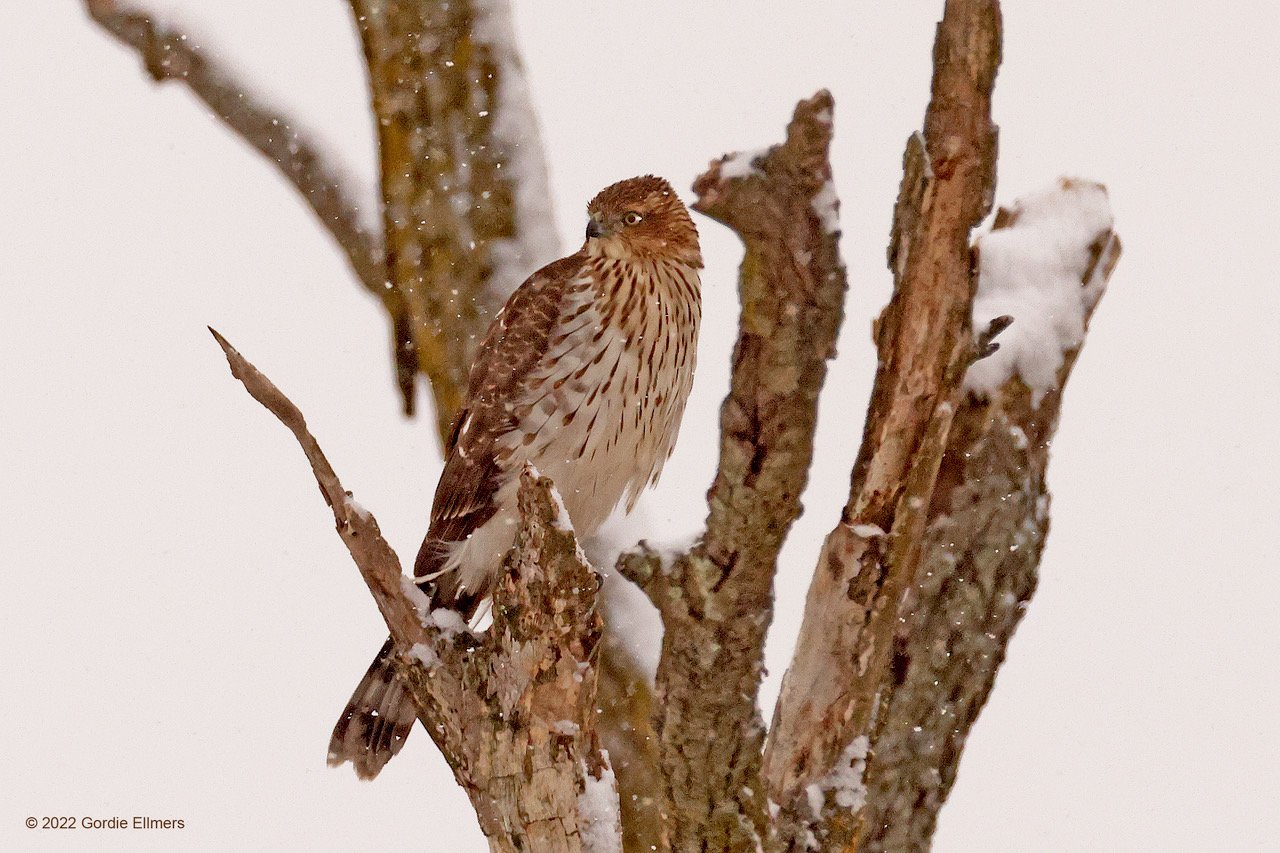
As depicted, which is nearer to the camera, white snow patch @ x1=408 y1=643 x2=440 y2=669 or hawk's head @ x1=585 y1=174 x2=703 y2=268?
white snow patch @ x1=408 y1=643 x2=440 y2=669

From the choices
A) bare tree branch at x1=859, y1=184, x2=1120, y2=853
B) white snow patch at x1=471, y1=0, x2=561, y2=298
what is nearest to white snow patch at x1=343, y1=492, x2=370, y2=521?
bare tree branch at x1=859, y1=184, x2=1120, y2=853

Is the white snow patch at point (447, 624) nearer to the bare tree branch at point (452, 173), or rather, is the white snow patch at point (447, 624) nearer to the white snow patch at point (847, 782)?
the white snow patch at point (847, 782)

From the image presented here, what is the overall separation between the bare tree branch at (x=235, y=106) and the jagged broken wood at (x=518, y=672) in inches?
93.0

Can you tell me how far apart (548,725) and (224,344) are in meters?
1.08

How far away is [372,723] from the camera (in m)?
4.11

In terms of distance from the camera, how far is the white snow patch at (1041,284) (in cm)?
390

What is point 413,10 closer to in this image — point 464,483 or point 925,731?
point 464,483

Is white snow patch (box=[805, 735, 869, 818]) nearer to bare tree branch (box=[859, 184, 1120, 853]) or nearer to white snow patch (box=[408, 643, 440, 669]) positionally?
bare tree branch (box=[859, 184, 1120, 853])

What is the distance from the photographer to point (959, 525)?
3.90 meters

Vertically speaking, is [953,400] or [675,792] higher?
[953,400]

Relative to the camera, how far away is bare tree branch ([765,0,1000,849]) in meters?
2.62

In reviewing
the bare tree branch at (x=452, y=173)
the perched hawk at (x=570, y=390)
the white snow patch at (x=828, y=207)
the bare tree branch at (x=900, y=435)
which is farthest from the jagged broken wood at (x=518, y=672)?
the bare tree branch at (x=452, y=173)

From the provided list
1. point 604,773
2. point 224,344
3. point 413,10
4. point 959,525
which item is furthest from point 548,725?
point 413,10

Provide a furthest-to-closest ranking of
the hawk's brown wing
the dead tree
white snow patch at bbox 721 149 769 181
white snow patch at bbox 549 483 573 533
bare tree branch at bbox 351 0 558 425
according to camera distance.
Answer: bare tree branch at bbox 351 0 558 425
the hawk's brown wing
white snow patch at bbox 549 483 573 533
the dead tree
white snow patch at bbox 721 149 769 181
